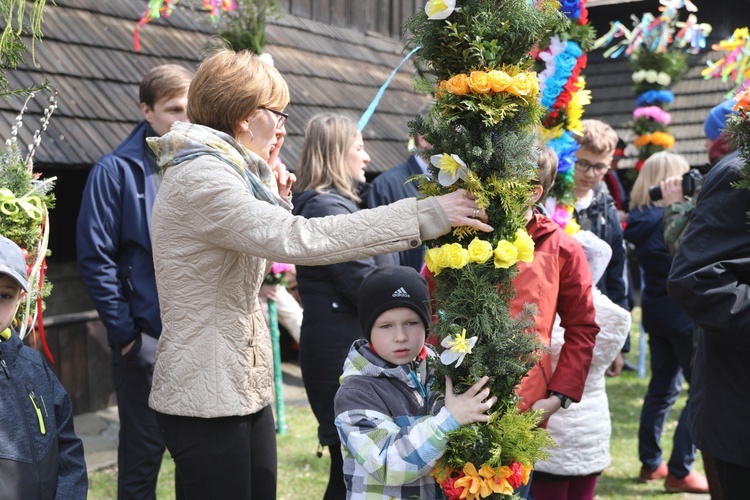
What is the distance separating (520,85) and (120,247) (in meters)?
2.32

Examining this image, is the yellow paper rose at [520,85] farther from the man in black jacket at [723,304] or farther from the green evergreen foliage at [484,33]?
the man in black jacket at [723,304]

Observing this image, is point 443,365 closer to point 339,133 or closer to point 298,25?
point 339,133

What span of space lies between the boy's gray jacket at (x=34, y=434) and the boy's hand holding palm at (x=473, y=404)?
1.21m

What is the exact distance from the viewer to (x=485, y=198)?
229cm

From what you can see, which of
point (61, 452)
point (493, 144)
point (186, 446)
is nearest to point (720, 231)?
point (493, 144)

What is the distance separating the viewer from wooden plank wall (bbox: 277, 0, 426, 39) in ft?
31.1

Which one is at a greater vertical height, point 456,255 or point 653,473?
point 456,255

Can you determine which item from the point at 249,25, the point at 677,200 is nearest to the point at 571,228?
the point at 677,200

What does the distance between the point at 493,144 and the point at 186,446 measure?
1.32 m

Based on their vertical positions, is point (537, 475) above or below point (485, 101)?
below

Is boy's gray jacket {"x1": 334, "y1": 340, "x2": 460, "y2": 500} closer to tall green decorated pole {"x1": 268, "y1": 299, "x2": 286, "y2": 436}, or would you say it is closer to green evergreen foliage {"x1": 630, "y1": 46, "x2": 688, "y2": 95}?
tall green decorated pole {"x1": 268, "y1": 299, "x2": 286, "y2": 436}

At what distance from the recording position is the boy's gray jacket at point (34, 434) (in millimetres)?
2500

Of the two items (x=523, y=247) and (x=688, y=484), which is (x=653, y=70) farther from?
(x=523, y=247)

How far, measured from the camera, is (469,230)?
7.67 ft
